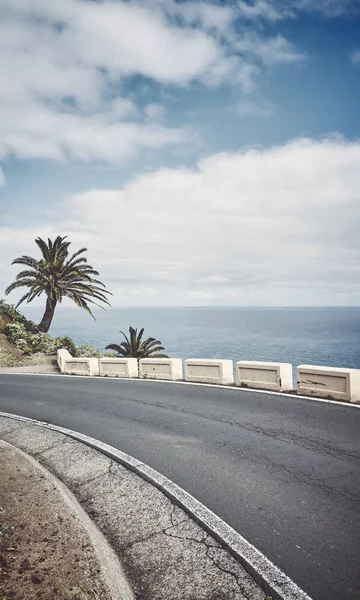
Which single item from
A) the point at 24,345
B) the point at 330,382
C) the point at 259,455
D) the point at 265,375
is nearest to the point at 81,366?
the point at 24,345

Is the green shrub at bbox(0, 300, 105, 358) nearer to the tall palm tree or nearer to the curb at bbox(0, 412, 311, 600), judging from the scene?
the tall palm tree

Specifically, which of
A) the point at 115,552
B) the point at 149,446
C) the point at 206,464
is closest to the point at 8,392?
the point at 149,446

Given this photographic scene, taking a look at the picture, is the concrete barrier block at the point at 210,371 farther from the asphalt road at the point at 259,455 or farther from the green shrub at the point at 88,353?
the green shrub at the point at 88,353

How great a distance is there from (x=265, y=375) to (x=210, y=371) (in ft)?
6.77

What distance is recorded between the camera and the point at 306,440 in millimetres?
6293

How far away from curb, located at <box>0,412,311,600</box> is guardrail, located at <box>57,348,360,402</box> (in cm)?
549

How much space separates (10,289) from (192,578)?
2552 centimetres

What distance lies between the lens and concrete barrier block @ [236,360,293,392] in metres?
9.95

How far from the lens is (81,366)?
52.3 feet

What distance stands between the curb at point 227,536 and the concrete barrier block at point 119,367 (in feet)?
26.5

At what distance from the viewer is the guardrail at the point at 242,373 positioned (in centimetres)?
868

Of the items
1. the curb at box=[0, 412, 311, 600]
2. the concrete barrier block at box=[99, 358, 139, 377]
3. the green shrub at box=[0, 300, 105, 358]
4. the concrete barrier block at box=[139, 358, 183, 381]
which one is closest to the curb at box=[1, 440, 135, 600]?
the curb at box=[0, 412, 311, 600]

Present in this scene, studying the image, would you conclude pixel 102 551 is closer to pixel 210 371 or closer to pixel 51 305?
pixel 210 371

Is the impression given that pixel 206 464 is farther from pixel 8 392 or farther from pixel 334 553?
pixel 8 392
